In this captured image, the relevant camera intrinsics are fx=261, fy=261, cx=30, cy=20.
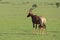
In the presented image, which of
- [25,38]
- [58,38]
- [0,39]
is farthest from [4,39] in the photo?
[58,38]

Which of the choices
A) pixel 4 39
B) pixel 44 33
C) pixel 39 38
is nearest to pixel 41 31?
pixel 44 33

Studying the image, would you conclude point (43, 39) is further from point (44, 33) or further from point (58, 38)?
point (44, 33)

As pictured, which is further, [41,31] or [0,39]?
[41,31]

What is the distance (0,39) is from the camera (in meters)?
14.5

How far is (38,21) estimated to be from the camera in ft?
56.3

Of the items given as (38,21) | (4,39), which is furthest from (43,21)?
(4,39)

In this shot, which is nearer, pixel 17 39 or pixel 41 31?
pixel 17 39

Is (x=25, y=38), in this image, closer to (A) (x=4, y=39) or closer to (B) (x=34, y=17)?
(A) (x=4, y=39)

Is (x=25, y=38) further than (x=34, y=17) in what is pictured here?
No

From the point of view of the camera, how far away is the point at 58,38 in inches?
596

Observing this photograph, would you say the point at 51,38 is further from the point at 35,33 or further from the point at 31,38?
the point at 35,33

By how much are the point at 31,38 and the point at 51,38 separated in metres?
1.16

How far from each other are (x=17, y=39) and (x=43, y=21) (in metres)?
3.09

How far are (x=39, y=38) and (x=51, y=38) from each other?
696mm
